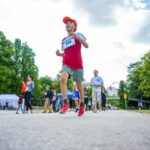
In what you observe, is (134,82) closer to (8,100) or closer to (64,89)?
(8,100)

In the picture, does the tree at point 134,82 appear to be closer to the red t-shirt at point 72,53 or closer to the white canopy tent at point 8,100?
the white canopy tent at point 8,100

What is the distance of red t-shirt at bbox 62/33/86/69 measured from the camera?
5.30 m

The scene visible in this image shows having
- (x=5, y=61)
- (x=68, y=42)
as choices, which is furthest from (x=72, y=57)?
(x=5, y=61)

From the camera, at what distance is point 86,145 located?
1.44 meters

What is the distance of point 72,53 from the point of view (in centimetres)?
534

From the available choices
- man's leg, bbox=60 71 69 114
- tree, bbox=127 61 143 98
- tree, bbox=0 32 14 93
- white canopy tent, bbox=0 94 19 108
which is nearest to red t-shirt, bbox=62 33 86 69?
man's leg, bbox=60 71 69 114

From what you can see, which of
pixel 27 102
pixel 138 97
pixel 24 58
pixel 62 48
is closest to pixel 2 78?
pixel 24 58

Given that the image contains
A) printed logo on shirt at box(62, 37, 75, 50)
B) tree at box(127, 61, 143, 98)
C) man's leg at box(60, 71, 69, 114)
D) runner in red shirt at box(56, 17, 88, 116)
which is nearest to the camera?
man's leg at box(60, 71, 69, 114)

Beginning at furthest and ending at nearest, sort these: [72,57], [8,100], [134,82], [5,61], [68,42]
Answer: [134,82], [5,61], [8,100], [68,42], [72,57]

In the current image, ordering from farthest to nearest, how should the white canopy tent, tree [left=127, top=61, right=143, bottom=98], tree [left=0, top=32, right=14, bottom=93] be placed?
Answer: tree [left=127, top=61, right=143, bottom=98] → tree [left=0, top=32, right=14, bottom=93] → the white canopy tent

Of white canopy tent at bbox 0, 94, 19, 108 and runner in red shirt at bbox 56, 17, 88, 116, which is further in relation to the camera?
white canopy tent at bbox 0, 94, 19, 108

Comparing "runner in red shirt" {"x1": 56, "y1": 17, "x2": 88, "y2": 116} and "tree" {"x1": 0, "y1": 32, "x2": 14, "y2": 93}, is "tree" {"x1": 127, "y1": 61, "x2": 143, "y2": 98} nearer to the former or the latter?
"tree" {"x1": 0, "y1": 32, "x2": 14, "y2": 93}

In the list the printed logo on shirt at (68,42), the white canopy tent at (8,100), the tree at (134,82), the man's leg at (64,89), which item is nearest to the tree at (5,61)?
the white canopy tent at (8,100)

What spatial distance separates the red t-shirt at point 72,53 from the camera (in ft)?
17.4
